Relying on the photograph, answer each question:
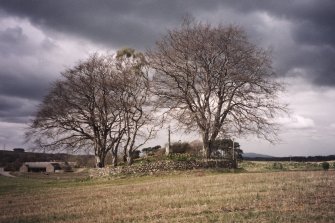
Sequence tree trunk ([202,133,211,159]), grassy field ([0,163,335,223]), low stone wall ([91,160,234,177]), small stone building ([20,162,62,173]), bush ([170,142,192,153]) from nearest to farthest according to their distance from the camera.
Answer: grassy field ([0,163,335,223]) < low stone wall ([91,160,234,177]) < tree trunk ([202,133,211,159]) < bush ([170,142,192,153]) < small stone building ([20,162,62,173])

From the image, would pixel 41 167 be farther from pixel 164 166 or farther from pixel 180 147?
pixel 164 166

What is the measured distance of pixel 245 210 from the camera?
13586 mm

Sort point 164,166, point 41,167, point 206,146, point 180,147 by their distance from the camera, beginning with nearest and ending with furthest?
1. point 164,166
2. point 206,146
3. point 180,147
4. point 41,167

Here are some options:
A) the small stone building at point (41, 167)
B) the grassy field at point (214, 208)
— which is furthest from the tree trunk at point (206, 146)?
the small stone building at point (41, 167)

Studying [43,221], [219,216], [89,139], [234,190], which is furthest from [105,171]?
[219,216]

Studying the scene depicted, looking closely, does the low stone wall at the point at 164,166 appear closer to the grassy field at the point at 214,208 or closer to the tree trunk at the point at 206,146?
the tree trunk at the point at 206,146

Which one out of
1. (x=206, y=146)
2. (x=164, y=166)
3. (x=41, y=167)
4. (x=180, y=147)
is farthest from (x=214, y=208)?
(x=41, y=167)

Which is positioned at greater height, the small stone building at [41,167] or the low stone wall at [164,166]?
the small stone building at [41,167]

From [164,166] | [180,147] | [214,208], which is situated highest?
[180,147]

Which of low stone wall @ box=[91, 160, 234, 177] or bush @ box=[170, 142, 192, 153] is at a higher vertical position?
bush @ box=[170, 142, 192, 153]

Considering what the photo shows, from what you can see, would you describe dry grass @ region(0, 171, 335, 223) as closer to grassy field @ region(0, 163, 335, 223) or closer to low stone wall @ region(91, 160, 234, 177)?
grassy field @ region(0, 163, 335, 223)

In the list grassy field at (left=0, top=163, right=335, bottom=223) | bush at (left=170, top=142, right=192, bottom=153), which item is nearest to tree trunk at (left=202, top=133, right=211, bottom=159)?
bush at (left=170, top=142, right=192, bottom=153)

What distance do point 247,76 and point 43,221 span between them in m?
28.4

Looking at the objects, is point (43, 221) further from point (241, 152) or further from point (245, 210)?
point (241, 152)
